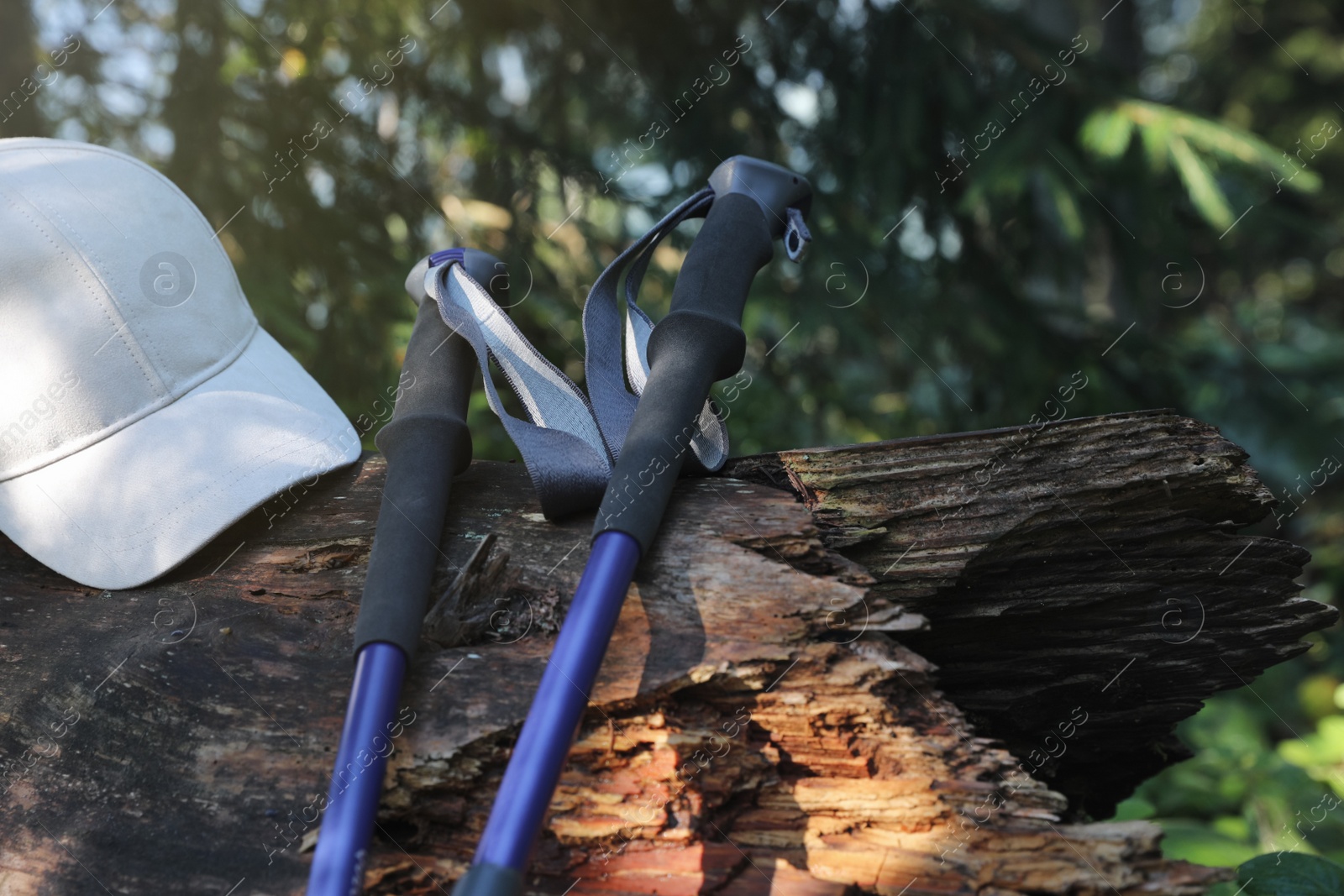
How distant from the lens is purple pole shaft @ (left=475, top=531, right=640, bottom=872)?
1.23 metres

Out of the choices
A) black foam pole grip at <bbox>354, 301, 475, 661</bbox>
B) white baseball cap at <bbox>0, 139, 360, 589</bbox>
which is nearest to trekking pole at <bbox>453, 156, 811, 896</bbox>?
black foam pole grip at <bbox>354, 301, 475, 661</bbox>

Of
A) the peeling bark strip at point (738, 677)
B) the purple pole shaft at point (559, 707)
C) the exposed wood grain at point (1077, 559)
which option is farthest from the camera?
the exposed wood grain at point (1077, 559)

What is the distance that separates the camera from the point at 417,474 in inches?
67.1

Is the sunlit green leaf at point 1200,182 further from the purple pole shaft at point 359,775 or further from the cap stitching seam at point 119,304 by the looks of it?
the cap stitching seam at point 119,304

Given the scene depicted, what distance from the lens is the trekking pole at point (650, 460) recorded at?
4.09ft

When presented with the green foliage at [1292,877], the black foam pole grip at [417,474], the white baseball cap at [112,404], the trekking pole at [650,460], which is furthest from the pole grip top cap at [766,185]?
the green foliage at [1292,877]

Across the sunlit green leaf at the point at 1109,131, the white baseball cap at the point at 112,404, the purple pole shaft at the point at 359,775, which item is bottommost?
the purple pole shaft at the point at 359,775

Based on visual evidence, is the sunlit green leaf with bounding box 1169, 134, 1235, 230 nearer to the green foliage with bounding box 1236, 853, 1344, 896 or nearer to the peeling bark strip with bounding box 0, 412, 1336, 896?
the peeling bark strip with bounding box 0, 412, 1336, 896

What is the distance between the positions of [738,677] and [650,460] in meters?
0.41

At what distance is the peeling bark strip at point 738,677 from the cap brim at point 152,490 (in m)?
0.09

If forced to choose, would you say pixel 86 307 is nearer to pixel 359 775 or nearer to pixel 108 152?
pixel 108 152

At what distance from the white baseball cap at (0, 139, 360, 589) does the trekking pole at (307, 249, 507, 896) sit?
0.30 meters

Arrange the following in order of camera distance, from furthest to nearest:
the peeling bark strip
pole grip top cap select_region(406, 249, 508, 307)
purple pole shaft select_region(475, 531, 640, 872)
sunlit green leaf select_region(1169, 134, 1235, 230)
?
sunlit green leaf select_region(1169, 134, 1235, 230) < pole grip top cap select_region(406, 249, 508, 307) < the peeling bark strip < purple pole shaft select_region(475, 531, 640, 872)

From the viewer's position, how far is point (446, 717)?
147cm
